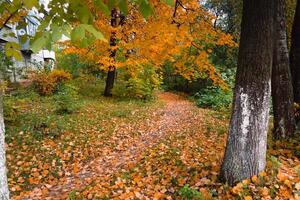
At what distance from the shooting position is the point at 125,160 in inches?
281

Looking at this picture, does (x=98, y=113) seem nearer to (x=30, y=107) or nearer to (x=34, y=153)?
(x=30, y=107)

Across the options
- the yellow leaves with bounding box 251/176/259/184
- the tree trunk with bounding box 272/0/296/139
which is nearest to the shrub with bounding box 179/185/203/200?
the yellow leaves with bounding box 251/176/259/184

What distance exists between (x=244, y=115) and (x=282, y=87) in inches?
89.5

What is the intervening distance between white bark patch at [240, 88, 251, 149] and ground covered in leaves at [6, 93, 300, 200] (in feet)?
2.10

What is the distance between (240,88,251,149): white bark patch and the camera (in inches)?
171

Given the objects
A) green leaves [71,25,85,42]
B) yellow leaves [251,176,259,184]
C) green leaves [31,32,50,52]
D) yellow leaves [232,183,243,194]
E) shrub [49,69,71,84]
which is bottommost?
yellow leaves [232,183,243,194]

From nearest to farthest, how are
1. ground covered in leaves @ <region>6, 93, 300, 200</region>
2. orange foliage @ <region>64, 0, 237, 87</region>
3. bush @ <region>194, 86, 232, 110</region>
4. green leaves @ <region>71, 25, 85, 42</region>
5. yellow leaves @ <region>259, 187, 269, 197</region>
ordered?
green leaves @ <region>71, 25, 85, 42</region> → yellow leaves @ <region>259, 187, 269, 197</region> → ground covered in leaves @ <region>6, 93, 300, 200</region> → orange foliage @ <region>64, 0, 237, 87</region> → bush @ <region>194, 86, 232, 110</region>

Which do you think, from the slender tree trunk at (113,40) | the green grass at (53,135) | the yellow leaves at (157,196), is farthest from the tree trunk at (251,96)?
the slender tree trunk at (113,40)

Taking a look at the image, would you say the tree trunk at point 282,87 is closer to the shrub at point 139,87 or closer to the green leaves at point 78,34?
the green leaves at point 78,34

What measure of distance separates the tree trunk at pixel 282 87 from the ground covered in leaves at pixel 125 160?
42 centimetres

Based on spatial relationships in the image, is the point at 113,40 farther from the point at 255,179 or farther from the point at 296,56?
the point at 255,179

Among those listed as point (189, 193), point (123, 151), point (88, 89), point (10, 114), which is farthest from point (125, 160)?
point (88, 89)

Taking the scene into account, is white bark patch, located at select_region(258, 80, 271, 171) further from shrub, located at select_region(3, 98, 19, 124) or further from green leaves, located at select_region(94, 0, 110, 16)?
shrub, located at select_region(3, 98, 19, 124)

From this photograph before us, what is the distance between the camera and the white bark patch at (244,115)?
433cm
